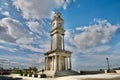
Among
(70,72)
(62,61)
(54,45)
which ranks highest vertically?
(54,45)

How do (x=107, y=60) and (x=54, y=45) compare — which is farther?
(x=107, y=60)

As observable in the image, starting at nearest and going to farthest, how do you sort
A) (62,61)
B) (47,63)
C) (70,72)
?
(70,72) < (62,61) < (47,63)

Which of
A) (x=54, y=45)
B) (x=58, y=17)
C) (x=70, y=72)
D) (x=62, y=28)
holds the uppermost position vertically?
(x=58, y=17)

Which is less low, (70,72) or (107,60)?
(107,60)

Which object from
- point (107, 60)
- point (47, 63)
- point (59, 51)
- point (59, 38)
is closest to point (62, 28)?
point (59, 38)

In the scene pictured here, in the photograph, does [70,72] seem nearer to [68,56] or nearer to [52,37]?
[68,56]

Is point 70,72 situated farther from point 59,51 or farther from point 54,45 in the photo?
point 54,45

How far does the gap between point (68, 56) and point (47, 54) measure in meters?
8.13

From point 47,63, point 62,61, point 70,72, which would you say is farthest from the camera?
point 47,63

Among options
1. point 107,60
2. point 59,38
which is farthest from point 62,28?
point 107,60

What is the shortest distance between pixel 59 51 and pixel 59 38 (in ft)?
22.0

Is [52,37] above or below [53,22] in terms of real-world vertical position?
below

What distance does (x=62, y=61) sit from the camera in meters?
55.2

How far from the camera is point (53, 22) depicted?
200 ft
